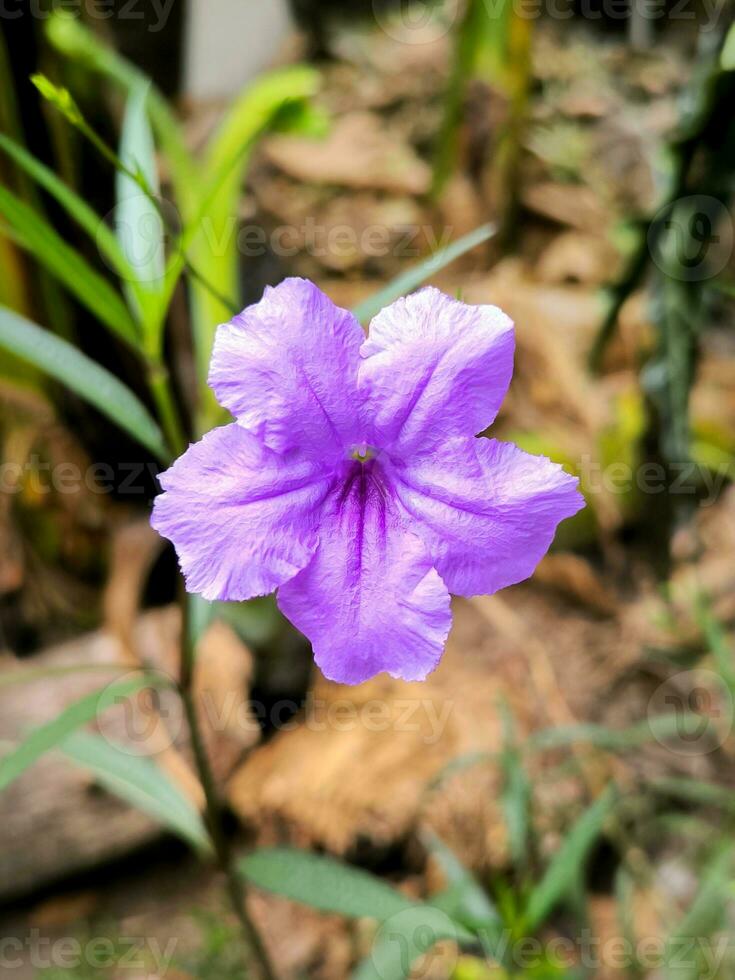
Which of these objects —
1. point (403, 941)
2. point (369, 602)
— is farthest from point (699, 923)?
point (369, 602)

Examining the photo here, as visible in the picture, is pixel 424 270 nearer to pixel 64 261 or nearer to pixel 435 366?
pixel 435 366

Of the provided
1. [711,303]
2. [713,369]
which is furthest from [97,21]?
[713,369]

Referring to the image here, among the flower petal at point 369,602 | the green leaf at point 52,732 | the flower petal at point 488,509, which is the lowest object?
the green leaf at point 52,732

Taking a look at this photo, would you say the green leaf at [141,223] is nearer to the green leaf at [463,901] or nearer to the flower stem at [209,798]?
the flower stem at [209,798]

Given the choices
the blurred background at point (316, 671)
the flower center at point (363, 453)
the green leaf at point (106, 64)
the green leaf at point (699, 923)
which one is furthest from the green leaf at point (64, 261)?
the green leaf at point (699, 923)

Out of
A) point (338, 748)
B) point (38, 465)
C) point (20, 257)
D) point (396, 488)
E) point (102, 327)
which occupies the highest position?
point (396, 488)

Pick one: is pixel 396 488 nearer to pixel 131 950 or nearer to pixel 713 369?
pixel 131 950
